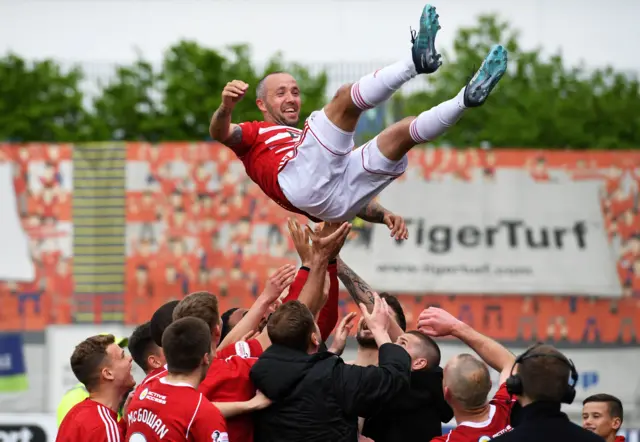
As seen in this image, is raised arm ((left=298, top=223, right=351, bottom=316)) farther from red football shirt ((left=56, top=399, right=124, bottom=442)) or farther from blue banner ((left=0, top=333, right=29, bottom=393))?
blue banner ((left=0, top=333, right=29, bottom=393))

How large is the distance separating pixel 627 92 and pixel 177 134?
24.7 ft

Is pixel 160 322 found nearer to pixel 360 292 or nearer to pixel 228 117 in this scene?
pixel 360 292

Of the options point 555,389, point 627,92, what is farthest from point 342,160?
point 627,92

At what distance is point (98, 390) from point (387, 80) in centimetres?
226

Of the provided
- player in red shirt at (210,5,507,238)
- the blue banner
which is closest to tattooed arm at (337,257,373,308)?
player in red shirt at (210,5,507,238)

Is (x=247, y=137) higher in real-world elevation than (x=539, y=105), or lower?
lower

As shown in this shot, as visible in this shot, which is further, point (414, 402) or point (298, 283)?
point (298, 283)

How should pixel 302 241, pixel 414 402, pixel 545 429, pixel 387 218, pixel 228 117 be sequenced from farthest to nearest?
1. pixel 387 218
2. pixel 228 117
3. pixel 302 241
4. pixel 414 402
5. pixel 545 429

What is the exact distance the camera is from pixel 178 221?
1616cm

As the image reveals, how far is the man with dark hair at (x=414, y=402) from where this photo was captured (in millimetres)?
5824

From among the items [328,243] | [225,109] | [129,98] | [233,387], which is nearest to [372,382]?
[233,387]

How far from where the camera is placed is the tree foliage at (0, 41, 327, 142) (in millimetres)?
17891

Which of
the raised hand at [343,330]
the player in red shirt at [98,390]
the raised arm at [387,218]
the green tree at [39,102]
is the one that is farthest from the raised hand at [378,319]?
the green tree at [39,102]

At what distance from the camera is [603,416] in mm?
6746
